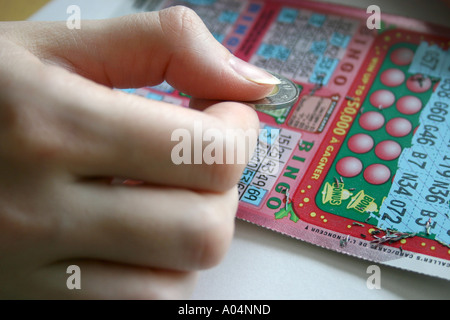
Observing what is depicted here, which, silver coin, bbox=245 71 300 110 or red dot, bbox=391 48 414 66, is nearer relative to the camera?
silver coin, bbox=245 71 300 110

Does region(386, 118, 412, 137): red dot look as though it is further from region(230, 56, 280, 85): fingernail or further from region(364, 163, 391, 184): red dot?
region(230, 56, 280, 85): fingernail

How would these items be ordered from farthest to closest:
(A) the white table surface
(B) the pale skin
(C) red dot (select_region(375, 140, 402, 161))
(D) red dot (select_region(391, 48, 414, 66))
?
1. (D) red dot (select_region(391, 48, 414, 66))
2. (C) red dot (select_region(375, 140, 402, 161))
3. (A) the white table surface
4. (B) the pale skin

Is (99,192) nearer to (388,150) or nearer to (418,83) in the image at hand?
(388,150)

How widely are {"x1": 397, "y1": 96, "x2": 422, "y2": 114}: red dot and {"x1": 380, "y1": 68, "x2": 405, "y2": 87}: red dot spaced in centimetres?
4

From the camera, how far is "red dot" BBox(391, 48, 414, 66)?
2.64 ft

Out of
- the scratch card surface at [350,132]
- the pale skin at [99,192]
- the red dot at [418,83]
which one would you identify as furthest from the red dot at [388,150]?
the pale skin at [99,192]

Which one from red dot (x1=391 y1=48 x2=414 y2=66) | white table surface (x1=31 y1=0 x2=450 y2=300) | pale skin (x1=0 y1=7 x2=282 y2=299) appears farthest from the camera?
red dot (x1=391 y1=48 x2=414 y2=66)

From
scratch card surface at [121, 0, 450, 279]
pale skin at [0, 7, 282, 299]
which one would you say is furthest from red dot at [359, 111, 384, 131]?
pale skin at [0, 7, 282, 299]

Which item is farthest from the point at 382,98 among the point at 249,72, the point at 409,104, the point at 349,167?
the point at 249,72

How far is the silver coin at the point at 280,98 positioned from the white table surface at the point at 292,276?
15 cm

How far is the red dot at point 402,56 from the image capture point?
804 millimetres

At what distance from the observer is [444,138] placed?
688 millimetres
